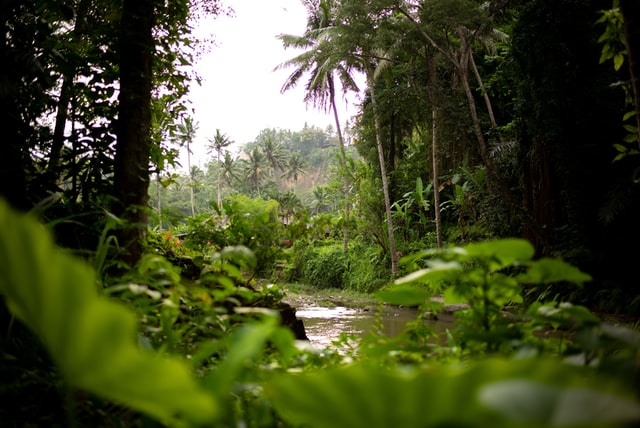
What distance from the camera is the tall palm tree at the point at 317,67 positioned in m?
17.8

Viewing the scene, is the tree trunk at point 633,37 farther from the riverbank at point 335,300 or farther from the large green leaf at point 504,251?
the riverbank at point 335,300

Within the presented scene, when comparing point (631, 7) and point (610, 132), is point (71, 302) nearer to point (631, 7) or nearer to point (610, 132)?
point (631, 7)

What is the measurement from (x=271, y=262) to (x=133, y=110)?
4.05 ft

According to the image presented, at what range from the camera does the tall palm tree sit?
699 inches

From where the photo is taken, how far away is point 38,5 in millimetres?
2422

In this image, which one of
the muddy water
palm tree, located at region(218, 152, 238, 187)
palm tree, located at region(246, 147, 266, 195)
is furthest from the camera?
palm tree, located at region(246, 147, 266, 195)

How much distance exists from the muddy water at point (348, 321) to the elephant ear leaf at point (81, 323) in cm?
556

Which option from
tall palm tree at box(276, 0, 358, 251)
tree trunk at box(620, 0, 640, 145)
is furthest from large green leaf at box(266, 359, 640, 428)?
tall palm tree at box(276, 0, 358, 251)

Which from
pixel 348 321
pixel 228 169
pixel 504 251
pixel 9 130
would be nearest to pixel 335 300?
pixel 348 321

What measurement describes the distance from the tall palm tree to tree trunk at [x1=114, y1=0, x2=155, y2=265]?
14.7 metres

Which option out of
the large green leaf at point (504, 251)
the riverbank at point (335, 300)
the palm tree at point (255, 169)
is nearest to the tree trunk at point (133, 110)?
the large green leaf at point (504, 251)

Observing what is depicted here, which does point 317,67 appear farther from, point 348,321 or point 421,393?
point 421,393

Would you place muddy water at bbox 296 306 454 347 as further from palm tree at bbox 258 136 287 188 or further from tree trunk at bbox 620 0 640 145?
palm tree at bbox 258 136 287 188

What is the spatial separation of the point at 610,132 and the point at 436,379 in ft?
22.7
